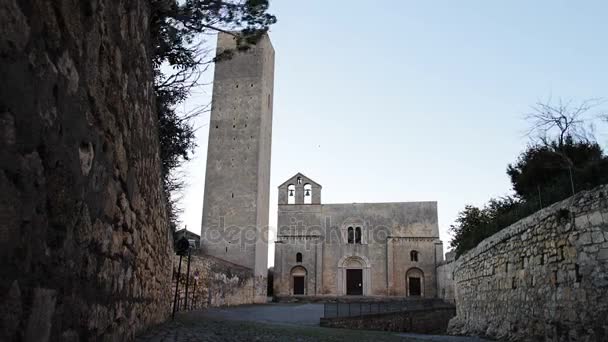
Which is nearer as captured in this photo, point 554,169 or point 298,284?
point 554,169

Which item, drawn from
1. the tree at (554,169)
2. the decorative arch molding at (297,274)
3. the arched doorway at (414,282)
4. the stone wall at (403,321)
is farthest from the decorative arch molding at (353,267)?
the tree at (554,169)

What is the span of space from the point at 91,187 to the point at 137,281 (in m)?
2.41

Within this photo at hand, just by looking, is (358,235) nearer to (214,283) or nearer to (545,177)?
(214,283)

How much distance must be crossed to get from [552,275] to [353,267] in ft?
105

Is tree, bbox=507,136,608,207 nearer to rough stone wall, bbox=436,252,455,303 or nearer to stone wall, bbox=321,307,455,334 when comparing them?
stone wall, bbox=321,307,455,334

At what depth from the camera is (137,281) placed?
4551 millimetres

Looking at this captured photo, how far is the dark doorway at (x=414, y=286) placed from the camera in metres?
38.3

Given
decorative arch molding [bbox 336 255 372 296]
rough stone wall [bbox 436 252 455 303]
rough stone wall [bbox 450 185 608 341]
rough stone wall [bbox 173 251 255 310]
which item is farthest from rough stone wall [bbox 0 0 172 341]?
decorative arch molding [bbox 336 255 372 296]

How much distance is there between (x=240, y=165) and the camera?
32969mm

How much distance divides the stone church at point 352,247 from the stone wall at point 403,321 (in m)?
13.4

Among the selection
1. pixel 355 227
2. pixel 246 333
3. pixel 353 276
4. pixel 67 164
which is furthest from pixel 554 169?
pixel 355 227

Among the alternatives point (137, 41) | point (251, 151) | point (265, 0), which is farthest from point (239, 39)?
point (251, 151)

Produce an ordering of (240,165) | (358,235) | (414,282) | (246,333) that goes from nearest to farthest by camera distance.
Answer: (246,333)
(240,165)
(414,282)
(358,235)

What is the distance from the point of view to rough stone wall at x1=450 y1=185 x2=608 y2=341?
6.60 metres
